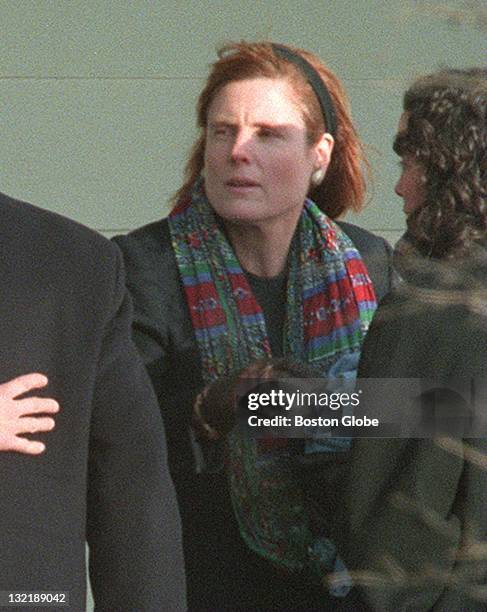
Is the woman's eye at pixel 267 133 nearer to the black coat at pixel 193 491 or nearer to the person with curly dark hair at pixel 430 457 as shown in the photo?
the black coat at pixel 193 491

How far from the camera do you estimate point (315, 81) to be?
3.71 metres

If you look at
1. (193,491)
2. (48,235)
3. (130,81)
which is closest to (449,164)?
(193,491)

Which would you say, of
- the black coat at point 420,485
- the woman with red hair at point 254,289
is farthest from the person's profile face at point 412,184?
the woman with red hair at point 254,289

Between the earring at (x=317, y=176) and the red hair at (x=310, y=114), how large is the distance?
3cm

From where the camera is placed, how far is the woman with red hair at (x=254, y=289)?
342cm

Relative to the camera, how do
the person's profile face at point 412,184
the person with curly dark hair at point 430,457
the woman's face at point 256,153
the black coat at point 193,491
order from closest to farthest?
1. the person with curly dark hair at point 430,457
2. the person's profile face at point 412,184
3. the black coat at point 193,491
4. the woman's face at point 256,153

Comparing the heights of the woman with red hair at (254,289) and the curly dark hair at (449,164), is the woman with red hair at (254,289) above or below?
below

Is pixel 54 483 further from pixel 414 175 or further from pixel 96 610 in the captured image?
pixel 414 175

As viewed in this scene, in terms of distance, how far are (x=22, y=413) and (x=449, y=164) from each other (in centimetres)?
96

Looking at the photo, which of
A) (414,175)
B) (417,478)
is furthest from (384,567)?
(414,175)

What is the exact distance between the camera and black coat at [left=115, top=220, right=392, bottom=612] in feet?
11.2

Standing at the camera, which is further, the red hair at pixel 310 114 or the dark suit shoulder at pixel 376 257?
the dark suit shoulder at pixel 376 257

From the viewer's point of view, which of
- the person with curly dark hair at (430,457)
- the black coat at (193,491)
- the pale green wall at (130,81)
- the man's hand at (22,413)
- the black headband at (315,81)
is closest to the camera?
the man's hand at (22,413)

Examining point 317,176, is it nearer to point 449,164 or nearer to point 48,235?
point 449,164
